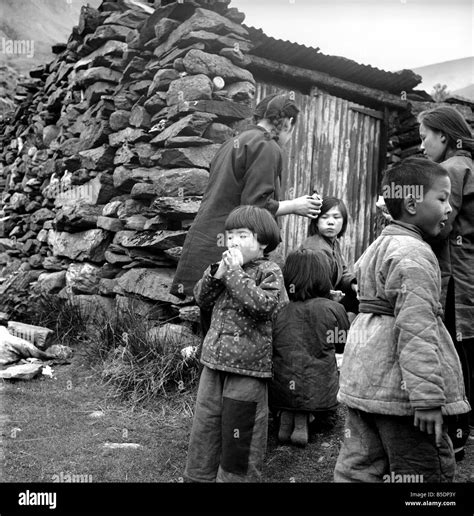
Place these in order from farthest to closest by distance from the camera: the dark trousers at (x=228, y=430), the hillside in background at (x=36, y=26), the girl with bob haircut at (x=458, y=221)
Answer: the hillside in background at (x=36, y=26)
the girl with bob haircut at (x=458, y=221)
the dark trousers at (x=228, y=430)

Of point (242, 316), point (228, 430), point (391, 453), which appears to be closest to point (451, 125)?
point (242, 316)

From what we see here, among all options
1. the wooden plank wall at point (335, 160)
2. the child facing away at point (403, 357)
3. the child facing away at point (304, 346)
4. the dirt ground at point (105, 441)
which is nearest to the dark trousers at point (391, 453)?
the child facing away at point (403, 357)

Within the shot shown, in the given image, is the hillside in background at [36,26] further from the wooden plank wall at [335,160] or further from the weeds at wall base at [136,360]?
the weeds at wall base at [136,360]

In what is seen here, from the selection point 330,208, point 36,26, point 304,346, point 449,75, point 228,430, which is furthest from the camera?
point 36,26

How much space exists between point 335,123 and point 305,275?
3.95 m

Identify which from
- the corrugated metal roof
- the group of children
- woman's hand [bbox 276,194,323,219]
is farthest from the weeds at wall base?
the corrugated metal roof

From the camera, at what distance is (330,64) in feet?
21.7

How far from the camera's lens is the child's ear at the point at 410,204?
8.04ft

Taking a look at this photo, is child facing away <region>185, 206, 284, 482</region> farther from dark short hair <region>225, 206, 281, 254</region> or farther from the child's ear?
the child's ear

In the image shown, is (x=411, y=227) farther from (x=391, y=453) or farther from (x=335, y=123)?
(x=335, y=123)

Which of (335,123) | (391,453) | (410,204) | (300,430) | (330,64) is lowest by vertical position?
(300,430)

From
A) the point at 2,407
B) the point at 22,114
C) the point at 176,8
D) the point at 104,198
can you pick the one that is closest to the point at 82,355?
the point at 2,407

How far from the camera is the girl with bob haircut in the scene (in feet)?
10.6

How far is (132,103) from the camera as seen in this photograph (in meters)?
6.24
